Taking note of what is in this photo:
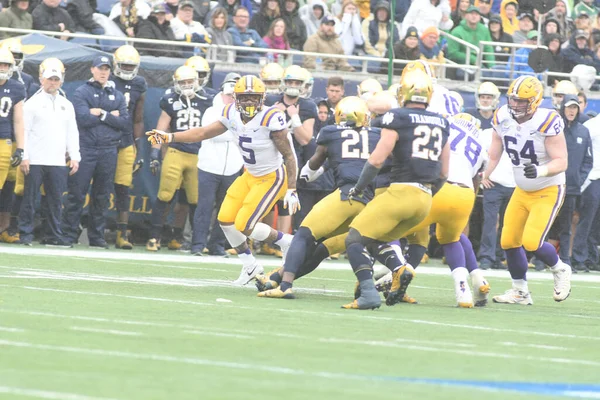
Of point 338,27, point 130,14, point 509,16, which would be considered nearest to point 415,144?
point 130,14

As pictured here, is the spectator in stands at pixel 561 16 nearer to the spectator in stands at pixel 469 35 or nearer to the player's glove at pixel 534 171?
the spectator in stands at pixel 469 35

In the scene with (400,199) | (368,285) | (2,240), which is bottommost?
(2,240)

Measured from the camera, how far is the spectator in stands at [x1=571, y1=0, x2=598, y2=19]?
20.6 meters

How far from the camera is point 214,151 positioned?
14180mm

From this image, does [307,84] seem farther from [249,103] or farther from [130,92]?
[249,103]

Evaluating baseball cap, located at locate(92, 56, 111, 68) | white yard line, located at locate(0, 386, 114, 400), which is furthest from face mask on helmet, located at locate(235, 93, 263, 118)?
white yard line, located at locate(0, 386, 114, 400)

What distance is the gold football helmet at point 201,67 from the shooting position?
14570 mm

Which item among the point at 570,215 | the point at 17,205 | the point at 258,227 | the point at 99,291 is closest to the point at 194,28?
the point at 17,205

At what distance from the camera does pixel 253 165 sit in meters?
10.4

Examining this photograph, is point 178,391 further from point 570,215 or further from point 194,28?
point 194,28

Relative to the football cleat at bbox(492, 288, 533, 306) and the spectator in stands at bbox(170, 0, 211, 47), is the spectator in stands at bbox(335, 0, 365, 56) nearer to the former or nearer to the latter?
the spectator in stands at bbox(170, 0, 211, 47)

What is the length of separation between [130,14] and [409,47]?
367 centimetres

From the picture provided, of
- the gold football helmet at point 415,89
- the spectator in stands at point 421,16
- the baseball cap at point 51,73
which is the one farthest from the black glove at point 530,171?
the spectator in stands at point 421,16

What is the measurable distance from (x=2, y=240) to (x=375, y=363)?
901 centimetres
